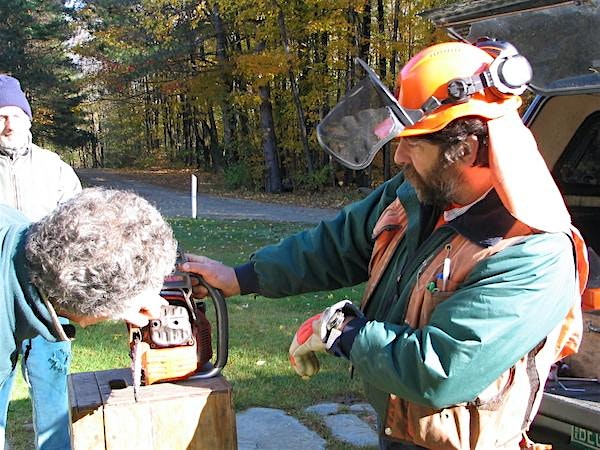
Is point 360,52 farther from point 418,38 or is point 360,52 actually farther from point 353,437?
point 353,437

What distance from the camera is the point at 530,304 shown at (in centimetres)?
179

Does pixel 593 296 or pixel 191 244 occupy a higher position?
pixel 593 296

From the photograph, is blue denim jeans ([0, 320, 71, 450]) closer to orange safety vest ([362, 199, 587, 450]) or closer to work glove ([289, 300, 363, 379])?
work glove ([289, 300, 363, 379])

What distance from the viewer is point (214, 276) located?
2619 millimetres

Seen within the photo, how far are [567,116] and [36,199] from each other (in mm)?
2925

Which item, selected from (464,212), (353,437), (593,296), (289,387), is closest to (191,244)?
(289,387)

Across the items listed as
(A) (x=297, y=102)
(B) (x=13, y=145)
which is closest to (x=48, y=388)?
(B) (x=13, y=145)

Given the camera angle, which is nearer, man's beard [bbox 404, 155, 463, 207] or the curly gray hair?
the curly gray hair

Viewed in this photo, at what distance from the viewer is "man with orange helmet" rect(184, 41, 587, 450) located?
71.1 inches

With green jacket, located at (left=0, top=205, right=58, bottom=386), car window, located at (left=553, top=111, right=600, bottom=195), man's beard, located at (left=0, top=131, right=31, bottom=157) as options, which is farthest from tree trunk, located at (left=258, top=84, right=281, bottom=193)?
green jacket, located at (left=0, top=205, right=58, bottom=386)

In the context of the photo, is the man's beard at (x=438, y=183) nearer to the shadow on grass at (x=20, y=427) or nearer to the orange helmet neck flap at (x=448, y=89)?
the orange helmet neck flap at (x=448, y=89)

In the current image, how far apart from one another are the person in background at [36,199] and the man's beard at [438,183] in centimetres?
190

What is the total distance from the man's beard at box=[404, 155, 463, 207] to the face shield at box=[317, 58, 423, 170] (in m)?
0.13

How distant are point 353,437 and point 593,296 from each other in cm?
159
